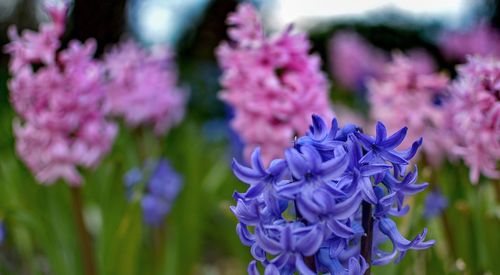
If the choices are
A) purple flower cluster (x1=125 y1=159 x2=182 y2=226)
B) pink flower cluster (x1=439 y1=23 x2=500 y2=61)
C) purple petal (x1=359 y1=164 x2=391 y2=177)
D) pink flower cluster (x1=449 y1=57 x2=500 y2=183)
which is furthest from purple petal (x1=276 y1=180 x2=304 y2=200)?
pink flower cluster (x1=439 y1=23 x2=500 y2=61)

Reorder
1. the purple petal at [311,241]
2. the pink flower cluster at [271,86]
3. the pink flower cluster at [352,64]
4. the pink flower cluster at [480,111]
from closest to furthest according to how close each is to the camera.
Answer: the purple petal at [311,241], the pink flower cluster at [480,111], the pink flower cluster at [271,86], the pink flower cluster at [352,64]

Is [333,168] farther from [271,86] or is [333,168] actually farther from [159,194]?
[159,194]

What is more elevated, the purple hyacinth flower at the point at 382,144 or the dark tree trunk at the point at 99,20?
the dark tree trunk at the point at 99,20

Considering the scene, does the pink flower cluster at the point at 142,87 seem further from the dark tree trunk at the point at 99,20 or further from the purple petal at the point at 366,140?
the dark tree trunk at the point at 99,20

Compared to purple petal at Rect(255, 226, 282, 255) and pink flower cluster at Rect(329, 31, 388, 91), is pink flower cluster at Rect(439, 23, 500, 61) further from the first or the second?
purple petal at Rect(255, 226, 282, 255)

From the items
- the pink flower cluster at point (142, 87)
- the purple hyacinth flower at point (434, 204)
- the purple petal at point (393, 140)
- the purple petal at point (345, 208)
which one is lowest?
the purple petal at point (345, 208)

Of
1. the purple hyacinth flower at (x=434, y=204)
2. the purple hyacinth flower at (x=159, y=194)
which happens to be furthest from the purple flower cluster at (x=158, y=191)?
the purple hyacinth flower at (x=434, y=204)

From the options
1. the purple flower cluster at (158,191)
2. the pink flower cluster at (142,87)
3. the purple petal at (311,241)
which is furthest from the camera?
the pink flower cluster at (142,87)
